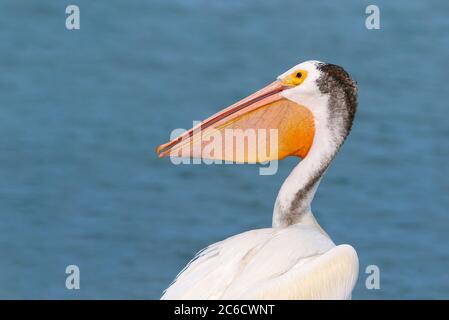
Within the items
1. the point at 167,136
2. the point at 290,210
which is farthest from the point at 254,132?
the point at 167,136

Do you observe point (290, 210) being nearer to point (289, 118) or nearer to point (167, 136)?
point (289, 118)

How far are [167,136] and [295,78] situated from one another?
7036 mm

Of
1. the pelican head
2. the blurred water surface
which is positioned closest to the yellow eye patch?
the pelican head

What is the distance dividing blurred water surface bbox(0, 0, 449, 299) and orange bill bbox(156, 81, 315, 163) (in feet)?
13.7

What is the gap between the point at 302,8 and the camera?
67.4ft

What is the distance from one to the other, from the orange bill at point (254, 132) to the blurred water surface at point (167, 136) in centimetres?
416

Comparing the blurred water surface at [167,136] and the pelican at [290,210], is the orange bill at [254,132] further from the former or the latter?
the blurred water surface at [167,136]

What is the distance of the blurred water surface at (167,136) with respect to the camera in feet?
50.2

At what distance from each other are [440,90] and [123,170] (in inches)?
146

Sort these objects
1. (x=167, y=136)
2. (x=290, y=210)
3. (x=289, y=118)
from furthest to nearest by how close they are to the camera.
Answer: (x=167, y=136)
(x=289, y=118)
(x=290, y=210)

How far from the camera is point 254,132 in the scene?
10180 millimetres

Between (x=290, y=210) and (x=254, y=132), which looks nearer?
(x=290, y=210)

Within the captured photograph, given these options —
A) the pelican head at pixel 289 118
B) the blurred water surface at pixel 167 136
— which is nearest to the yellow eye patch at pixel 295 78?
the pelican head at pixel 289 118
